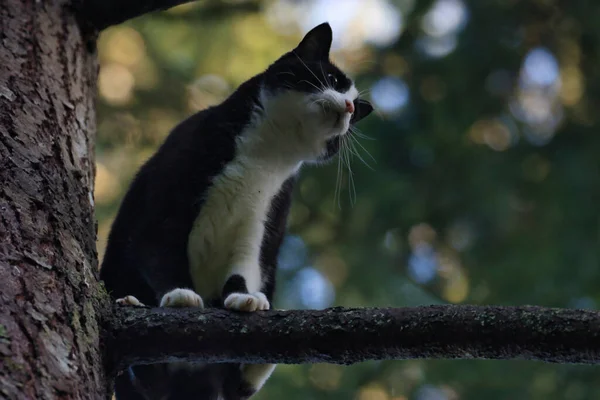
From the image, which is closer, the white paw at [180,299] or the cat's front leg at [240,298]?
the cat's front leg at [240,298]

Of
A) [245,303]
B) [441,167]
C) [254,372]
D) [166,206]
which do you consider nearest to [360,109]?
[166,206]

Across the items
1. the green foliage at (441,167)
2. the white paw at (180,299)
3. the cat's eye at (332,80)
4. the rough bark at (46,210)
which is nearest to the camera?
the rough bark at (46,210)

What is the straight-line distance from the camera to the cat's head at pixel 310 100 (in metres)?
2.09

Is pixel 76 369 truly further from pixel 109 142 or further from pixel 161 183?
pixel 109 142

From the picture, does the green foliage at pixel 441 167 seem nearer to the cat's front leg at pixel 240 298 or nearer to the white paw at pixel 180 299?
the cat's front leg at pixel 240 298

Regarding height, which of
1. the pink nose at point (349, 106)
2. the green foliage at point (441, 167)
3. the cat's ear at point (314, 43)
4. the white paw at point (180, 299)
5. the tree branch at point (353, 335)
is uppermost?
the green foliage at point (441, 167)

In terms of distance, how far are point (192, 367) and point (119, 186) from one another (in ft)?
6.26

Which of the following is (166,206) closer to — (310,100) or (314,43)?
(310,100)

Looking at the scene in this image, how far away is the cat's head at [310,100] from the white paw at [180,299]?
0.59 meters

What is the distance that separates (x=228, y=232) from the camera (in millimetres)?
1919

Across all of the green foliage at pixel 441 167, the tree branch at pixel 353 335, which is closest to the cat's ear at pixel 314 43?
the tree branch at pixel 353 335

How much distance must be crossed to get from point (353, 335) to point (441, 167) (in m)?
2.62

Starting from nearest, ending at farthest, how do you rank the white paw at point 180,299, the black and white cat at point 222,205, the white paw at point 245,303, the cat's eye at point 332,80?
the white paw at point 245,303
the white paw at point 180,299
the black and white cat at point 222,205
the cat's eye at point 332,80

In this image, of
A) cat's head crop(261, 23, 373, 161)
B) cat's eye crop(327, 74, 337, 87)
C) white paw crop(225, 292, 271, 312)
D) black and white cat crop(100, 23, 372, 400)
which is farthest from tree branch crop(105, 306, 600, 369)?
cat's eye crop(327, 74, 337, 87)
